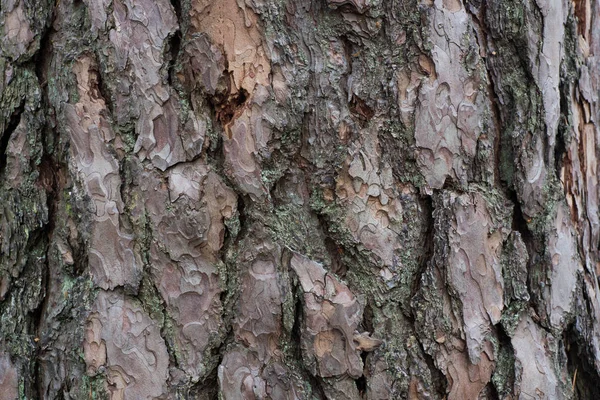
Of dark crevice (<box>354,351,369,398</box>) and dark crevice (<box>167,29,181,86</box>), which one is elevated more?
dark crevice (<box>167,29,181,86</box>)

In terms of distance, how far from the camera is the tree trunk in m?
1.14

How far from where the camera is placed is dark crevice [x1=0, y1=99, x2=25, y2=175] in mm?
1221

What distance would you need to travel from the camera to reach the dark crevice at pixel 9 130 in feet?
4.01

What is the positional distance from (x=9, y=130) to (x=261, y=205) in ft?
1.88

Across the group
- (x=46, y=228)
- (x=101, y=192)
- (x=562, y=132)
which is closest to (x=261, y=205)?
(x=101, y=192)

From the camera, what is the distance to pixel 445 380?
1168 mm

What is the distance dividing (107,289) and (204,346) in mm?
223

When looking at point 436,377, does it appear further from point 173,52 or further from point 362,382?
point 173,52

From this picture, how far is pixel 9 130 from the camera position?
1.23 m

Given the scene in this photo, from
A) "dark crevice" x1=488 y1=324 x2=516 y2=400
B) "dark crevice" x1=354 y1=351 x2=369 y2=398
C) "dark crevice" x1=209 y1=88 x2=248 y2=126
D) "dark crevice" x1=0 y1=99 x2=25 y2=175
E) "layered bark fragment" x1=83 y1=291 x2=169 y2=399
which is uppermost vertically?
"dark crevice" x1=209 y1=88 x2=248 y2=126

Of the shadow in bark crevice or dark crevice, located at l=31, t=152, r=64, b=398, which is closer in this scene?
dark crevice, located at l=31, t=152, r=64, b=398

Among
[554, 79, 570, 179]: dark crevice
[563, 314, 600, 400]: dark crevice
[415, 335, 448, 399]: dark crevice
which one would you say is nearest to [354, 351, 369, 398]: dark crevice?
[415, 335, 448, 399]: dark crevice

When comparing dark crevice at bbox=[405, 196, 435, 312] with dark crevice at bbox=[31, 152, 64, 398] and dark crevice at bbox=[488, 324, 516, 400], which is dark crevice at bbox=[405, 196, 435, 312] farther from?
dark crevice at bbox=[31, 152, 64, 398]

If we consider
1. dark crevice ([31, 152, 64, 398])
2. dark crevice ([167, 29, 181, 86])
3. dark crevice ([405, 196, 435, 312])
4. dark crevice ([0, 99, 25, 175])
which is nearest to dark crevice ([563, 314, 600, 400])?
dark crevice ([405, 196, 435, 312])
